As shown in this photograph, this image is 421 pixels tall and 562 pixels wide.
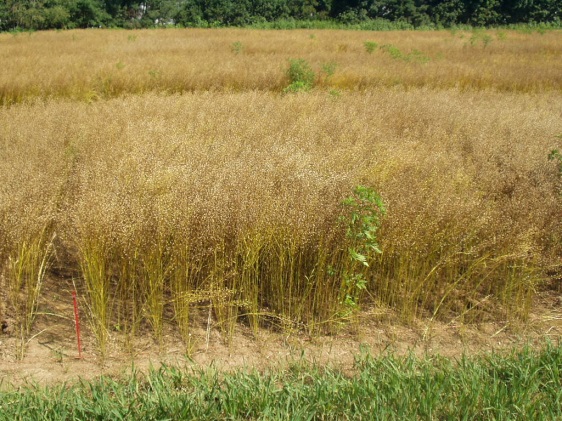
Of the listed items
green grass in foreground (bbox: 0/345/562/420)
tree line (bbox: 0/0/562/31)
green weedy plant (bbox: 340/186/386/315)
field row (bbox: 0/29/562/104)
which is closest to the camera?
green grass in foreground (bbox: 0/345/562/420)

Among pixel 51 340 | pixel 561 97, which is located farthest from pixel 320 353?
pixel 561 97

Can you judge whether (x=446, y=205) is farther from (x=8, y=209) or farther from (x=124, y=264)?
(x=8, y=209)

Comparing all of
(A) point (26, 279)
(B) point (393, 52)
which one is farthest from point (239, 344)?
(B) point (393, 52)

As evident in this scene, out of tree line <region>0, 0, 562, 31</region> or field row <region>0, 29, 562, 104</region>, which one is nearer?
field row <region>0, 29, 562, 104</region>

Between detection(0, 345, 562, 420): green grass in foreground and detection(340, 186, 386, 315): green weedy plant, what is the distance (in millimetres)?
696

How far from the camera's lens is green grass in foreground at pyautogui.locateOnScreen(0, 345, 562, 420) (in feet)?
8.70

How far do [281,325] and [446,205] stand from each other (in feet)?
5.09

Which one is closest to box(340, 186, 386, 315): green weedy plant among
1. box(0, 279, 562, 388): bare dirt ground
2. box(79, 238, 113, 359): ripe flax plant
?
box(0, 279, 562, 388): bare dirt ground

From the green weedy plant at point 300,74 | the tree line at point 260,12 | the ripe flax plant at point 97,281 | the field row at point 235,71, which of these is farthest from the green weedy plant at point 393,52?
the tree line at point 260,12

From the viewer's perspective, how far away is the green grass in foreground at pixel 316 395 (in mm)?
2650

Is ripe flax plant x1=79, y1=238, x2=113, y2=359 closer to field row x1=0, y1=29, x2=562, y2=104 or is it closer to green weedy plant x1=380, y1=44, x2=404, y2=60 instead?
field row x1=0, y1=29, x2=562, y2=104

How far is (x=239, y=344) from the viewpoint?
140 inches

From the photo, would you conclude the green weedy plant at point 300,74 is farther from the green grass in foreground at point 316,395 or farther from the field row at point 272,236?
the green grass in foreground at point 316,395

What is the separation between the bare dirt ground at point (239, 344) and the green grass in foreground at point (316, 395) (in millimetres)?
187
